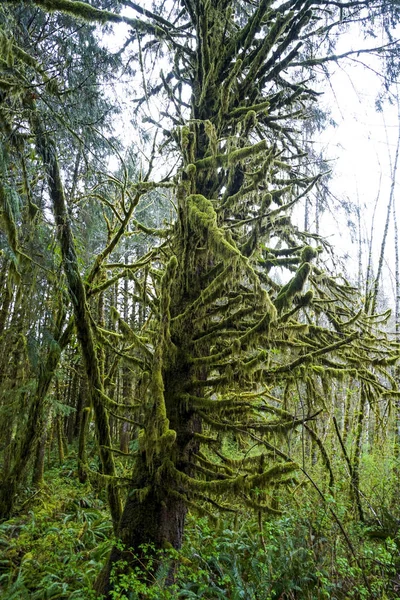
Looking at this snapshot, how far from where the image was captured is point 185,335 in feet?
11.4

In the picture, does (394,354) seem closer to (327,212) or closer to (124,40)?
(327,212)

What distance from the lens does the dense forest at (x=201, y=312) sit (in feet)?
Answer: 9.44

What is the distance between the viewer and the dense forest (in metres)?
2.88

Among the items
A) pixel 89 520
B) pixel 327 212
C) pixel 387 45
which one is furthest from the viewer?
pixel 89 520

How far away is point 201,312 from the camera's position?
339cm

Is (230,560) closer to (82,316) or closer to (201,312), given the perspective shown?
(201,312)

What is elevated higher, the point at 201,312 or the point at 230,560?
the point at 201,312

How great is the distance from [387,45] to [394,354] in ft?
10.7

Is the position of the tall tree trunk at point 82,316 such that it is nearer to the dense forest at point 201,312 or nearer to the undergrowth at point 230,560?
the dense forest at point 201,312

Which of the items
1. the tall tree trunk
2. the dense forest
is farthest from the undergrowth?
the tall tree trunk

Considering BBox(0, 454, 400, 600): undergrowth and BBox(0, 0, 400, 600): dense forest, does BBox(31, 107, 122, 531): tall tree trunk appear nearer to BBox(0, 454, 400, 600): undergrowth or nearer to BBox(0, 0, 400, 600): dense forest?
BBox(0, 0, 400, 600): dense forest

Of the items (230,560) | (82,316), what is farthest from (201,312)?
(230,560)

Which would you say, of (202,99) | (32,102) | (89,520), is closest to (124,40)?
(202,99)

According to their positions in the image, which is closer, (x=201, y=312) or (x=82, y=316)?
(x=201, y=312)
